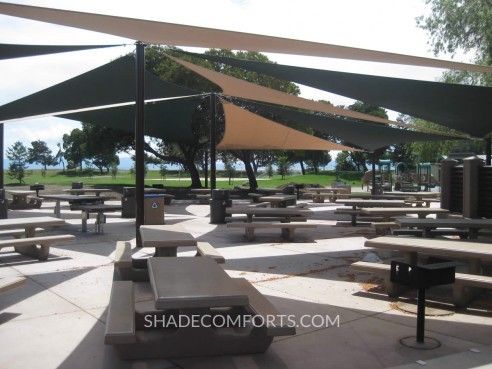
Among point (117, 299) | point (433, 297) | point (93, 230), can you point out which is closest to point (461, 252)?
point (433, 297)

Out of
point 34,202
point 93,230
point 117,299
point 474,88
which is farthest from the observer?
point 34,202

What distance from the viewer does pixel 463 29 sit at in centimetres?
1867

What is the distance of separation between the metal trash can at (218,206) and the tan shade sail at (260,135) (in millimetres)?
3708

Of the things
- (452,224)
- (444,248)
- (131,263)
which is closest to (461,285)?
(444,248)

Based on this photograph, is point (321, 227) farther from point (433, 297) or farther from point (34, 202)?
point (34, 202)

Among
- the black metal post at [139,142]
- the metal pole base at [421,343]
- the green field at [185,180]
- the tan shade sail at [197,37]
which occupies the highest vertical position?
the tan shade sail at [197,37]

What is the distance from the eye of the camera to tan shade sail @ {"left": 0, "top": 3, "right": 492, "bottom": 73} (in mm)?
4793

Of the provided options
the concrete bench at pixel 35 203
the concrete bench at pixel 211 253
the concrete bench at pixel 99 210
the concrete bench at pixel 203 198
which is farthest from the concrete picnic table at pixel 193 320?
the concrete bench at pixel 203 198

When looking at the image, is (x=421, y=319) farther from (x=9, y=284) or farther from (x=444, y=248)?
(x=9, y=284)

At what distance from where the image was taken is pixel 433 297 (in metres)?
4.73

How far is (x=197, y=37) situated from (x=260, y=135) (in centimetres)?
1121

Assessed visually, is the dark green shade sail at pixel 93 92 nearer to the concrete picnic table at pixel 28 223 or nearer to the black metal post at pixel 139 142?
the black metal post at pixel 139 142

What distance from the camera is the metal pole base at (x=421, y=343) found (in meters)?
3.37

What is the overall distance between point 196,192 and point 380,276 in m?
13.3
